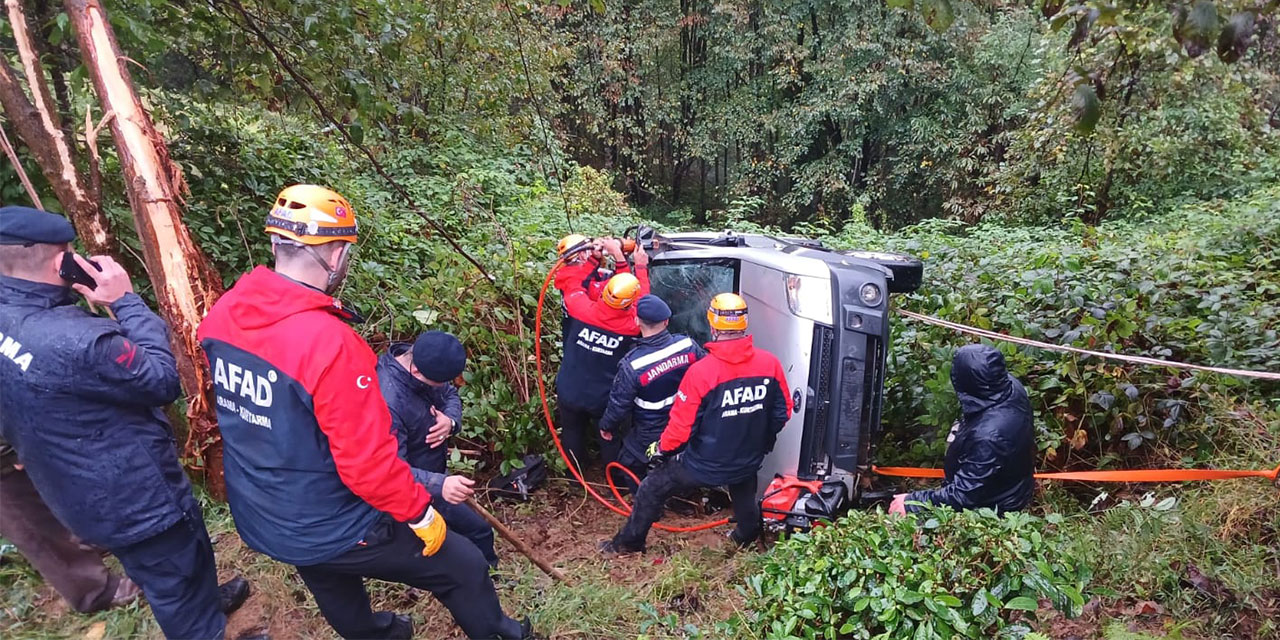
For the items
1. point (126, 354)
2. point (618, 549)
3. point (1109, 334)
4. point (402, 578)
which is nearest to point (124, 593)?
point (126, 354)

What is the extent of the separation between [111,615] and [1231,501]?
17.0 feet

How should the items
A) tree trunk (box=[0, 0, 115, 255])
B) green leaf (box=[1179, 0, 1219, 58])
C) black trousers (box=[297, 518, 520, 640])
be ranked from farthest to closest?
tree trunk (box=[0, 0, 115, 255]), black trousers (box=[297, 518, 520, 640]), green leaf (box=[1179, 0, 1219, 58])

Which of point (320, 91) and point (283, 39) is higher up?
point (283, 39)

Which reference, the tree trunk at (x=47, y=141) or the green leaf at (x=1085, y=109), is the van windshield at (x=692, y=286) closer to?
the green leaf at (x=1085, y=109)

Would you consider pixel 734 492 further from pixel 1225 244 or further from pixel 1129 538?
pixel 1225 244

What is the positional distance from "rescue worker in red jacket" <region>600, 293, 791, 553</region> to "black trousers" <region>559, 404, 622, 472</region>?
2.73ft

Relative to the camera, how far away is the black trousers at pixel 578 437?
4.75m

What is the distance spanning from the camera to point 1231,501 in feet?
10.4

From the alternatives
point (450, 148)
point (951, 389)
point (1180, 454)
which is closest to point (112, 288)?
point (951, 389)

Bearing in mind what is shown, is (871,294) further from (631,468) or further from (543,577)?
(543,577)

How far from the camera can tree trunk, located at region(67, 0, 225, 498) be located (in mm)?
3275

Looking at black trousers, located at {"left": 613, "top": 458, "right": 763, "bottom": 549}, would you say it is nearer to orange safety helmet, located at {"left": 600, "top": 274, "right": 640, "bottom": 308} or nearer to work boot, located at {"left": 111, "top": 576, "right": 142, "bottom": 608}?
orange safety helmet, located at {"left": 600, "top": 274, "right": 640, "bottom": 308}

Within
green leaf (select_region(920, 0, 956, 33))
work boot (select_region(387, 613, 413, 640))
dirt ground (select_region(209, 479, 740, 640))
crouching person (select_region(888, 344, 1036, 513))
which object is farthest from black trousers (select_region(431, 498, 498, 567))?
green leaf (select_region(920, 0, 956, 33))

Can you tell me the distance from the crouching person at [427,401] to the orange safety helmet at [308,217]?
2.76 feet
